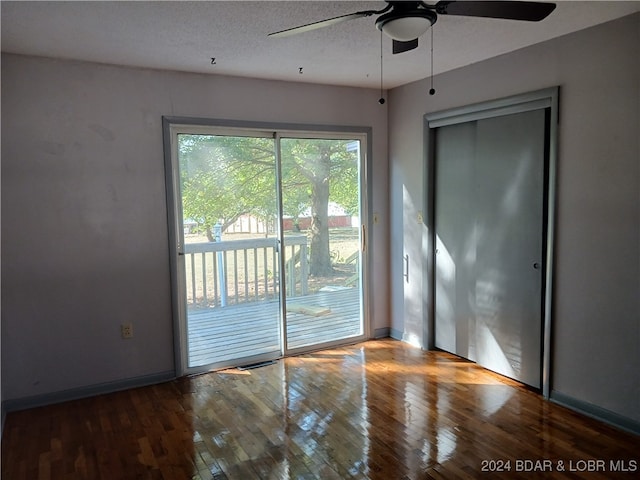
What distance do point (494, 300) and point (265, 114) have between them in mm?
2312

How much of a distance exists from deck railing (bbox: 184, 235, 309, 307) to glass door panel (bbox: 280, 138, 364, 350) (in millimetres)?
13

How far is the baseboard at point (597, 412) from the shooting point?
2809 mm

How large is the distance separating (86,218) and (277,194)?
1470 millimetres

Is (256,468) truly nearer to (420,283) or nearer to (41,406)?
(41,406)

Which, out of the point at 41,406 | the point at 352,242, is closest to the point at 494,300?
the point at 352,242

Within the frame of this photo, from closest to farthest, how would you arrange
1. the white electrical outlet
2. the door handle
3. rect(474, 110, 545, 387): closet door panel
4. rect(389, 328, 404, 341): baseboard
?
1. rect(474, 110, 545, 387): closet door panel
2. the white electrical outlet
3. the door handle
4. rect(389, 328, 404, 341): baseboard

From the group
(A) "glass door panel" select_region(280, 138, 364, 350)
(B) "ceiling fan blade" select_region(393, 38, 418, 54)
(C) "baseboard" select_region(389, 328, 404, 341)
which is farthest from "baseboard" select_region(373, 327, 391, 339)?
(B) "ceiling fan blade" select_region(393, 38, 418, 54)

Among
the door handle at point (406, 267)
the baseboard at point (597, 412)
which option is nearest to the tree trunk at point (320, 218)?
the door handle at point (406, 267)

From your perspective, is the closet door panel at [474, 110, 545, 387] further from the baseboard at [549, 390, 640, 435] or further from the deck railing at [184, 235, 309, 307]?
the deck railing at [184, 235, 309, 307]

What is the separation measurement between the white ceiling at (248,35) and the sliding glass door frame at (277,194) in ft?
1.35

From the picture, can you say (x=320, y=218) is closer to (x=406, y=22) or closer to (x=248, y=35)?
(x=248, y=35)

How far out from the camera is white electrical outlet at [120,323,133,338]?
3.56m

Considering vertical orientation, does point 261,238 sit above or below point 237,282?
above

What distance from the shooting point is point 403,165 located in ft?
14.5
